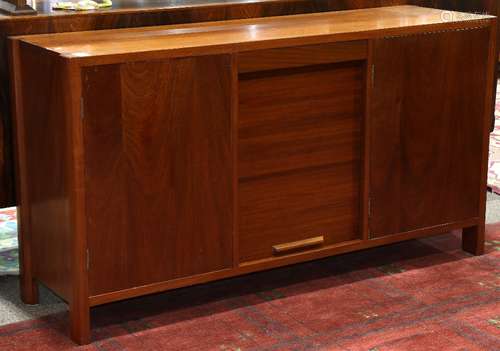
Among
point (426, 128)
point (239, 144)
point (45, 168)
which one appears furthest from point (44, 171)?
point (426, 128)

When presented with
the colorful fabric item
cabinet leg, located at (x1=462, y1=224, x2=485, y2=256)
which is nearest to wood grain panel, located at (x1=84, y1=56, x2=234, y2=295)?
the colorful fabric item

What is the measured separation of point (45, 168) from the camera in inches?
107

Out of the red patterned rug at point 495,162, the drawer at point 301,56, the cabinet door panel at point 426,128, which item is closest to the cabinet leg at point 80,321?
the drawer at point 301,56

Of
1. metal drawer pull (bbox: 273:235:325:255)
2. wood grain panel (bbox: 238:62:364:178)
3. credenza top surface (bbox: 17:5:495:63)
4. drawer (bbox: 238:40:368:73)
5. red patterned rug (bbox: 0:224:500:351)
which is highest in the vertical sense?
credenza top surface (bbox: 17:5:495:63)

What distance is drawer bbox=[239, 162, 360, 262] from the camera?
9.59 ft

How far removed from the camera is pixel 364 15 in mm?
3252

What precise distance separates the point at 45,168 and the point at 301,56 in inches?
30.7

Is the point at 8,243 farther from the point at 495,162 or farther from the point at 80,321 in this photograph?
the point at 495,162

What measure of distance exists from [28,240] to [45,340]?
323 mm

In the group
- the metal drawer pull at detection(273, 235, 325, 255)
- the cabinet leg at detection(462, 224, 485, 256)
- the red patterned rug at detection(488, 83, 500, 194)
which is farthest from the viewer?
the red patterned rug at detection(488, 83, 500, 194)

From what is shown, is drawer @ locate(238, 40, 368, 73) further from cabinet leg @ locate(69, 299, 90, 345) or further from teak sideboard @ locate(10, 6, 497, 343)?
cabinet leg @ locate(69, 299, 90, 345)

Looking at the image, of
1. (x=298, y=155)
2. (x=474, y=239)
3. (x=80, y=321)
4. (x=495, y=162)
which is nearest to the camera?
(x=80, y=321)

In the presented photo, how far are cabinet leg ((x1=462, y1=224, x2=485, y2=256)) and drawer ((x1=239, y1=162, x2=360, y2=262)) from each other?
48 cm

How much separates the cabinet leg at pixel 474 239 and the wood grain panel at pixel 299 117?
57cm
